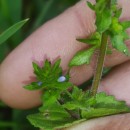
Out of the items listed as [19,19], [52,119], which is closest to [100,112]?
[52,119]

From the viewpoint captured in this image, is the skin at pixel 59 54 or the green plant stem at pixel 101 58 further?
the skin at pixel 59 54

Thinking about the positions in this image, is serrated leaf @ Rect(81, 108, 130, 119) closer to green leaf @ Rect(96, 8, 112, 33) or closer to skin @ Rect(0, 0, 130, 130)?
skin @ Rect(0, 0, 130, 130)

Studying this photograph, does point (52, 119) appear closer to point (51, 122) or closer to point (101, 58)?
point (51, 122)

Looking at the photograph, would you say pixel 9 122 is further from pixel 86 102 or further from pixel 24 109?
pixel 86 102

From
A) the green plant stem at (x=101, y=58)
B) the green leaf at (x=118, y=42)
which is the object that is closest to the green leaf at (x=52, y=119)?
the green plant stem at (x=101, y=58)

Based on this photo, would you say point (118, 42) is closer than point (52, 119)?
Yes

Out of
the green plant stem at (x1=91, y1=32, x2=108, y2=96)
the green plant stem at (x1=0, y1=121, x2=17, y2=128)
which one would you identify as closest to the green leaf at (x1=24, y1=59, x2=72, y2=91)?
the green plant stem at (x1=91, y1=32, x2=108, y2=96)

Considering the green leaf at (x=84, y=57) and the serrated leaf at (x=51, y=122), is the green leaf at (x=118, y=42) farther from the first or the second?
the serrated leaf at (x=51, y=122)
